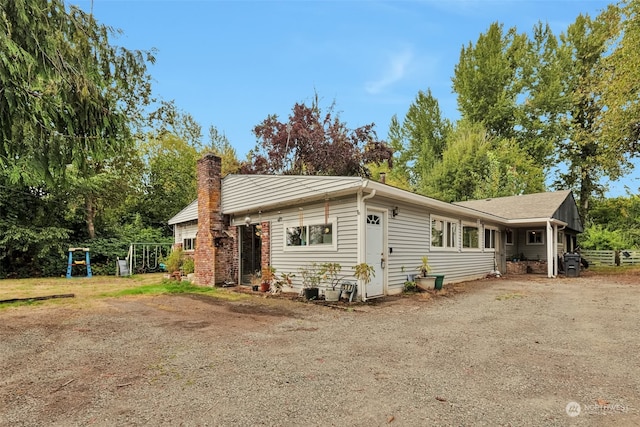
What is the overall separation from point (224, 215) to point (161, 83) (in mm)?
6853

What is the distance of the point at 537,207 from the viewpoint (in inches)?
629

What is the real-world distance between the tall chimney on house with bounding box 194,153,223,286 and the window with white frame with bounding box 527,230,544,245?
1477cm

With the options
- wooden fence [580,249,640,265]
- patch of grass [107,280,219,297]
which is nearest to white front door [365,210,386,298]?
patch of grass [107,280,219,297]

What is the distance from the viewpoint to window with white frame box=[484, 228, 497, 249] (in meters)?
14.6

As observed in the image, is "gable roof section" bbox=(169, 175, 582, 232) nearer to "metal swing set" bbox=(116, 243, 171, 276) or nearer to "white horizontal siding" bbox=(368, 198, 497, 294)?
"white horizontal siding" bbox=(368, 198, 497, 294)

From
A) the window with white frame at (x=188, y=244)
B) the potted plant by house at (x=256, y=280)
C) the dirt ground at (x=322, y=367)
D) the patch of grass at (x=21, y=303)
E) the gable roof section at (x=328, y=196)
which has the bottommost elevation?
the patch of grass at (x=21, y=303)

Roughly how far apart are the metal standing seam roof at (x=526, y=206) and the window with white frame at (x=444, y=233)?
185 inches

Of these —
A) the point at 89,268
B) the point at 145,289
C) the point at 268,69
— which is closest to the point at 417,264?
the point at 145,289

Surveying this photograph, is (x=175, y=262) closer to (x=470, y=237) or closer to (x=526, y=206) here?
(x=470, y=237)

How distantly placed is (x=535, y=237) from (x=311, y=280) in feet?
45.4

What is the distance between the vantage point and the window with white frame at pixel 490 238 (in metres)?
14.6

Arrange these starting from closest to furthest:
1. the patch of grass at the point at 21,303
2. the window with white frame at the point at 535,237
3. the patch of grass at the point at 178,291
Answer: the patch of grass at the point at 21,303 → the patch of grass at the point at 178,291 → the window with white frame at the point at 535,237

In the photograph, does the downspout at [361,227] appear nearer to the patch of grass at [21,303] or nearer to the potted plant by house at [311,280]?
the potted plant by house at [311,280]

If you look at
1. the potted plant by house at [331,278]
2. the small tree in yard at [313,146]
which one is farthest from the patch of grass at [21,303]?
the small tree in yard at [313,146]
